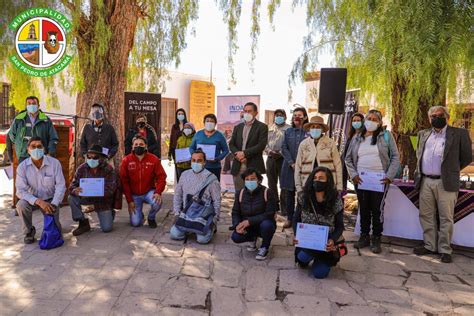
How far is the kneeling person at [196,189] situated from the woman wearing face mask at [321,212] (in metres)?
1.33

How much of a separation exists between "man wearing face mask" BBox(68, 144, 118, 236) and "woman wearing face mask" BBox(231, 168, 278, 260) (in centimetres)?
187

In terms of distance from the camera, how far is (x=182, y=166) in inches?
255

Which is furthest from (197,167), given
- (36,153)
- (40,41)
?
(40,41)

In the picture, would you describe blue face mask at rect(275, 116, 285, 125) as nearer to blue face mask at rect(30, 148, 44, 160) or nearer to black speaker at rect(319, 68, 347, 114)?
black speaker at rect(319, 68, 347, 114)

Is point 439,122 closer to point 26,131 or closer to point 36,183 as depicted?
point 36,183

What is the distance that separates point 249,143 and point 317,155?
1.16m

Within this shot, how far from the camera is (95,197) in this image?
5.32 m

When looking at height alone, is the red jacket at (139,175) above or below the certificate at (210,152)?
below

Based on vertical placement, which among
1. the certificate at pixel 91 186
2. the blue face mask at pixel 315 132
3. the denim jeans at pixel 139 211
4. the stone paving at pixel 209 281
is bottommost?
the stone paving at pixel 209 281

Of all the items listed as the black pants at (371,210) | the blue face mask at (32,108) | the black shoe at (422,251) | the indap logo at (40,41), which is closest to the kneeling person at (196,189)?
the black pants at (371,210)

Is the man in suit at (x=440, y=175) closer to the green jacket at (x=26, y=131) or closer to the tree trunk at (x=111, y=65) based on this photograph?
the green jacket at (x=26, y=131)

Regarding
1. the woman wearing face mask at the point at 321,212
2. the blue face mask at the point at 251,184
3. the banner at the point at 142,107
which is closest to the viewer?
the woman wearing face mask at the point at 321,212

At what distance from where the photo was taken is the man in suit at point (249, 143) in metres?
5.71

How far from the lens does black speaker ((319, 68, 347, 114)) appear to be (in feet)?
21.0
